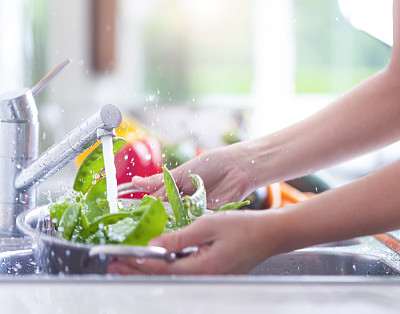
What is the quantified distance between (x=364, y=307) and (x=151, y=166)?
56 cm

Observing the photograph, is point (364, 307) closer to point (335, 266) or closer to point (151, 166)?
point (335, 266)

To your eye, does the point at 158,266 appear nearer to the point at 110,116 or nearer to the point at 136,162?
the point at 110,116

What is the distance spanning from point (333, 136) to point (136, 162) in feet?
1.09

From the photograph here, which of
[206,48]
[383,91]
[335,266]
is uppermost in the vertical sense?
[206,48]

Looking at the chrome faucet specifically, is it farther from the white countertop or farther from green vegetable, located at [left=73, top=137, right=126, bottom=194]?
the white countertop

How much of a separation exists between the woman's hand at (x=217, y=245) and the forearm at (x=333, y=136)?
39cm

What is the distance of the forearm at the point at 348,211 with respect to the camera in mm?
562

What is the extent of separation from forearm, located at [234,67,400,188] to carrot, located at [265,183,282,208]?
11 cm

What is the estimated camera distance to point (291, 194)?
1.07 metres

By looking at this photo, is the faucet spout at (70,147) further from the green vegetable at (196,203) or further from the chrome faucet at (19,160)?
the green vegetable at (196,203)

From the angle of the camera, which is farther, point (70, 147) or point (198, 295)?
point (70, 147)

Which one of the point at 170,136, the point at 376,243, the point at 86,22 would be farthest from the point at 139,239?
the point at 86,22

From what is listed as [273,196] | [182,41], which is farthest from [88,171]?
[182,41]

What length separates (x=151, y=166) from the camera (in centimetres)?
94
